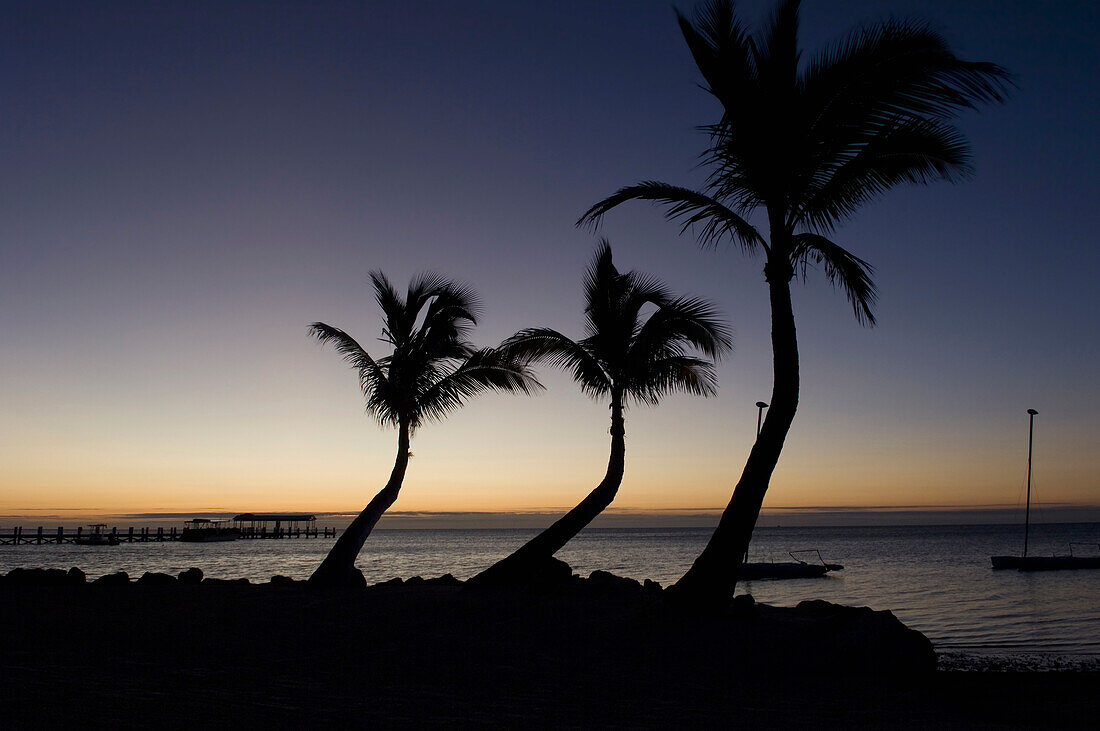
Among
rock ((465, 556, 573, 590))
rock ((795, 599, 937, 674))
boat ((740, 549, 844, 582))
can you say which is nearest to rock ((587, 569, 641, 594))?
rock ((465, 556, 573, 590))

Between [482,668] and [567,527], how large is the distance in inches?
234

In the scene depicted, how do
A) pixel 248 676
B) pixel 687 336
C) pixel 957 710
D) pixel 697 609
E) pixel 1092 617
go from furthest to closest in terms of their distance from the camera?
1. pixel 1092 617
2. pixel 687 336
3. pixel 697 609
4. pixel 957 710
5. pixel 248 676

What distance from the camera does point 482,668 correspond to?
890 centimetres

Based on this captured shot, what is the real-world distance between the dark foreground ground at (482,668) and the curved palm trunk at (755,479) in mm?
446

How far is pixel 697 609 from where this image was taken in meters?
10.5

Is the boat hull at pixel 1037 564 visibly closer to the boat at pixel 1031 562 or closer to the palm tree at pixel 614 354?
the boat at pixel 1031 562

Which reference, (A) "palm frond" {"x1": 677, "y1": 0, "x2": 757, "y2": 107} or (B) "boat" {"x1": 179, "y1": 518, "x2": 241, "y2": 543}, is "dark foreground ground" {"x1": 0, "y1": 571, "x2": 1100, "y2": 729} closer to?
(A) "palm frond" {"x1": 677, "y1": 0, "x2": 757, "y2": 107}

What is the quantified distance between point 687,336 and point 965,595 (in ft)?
90.4

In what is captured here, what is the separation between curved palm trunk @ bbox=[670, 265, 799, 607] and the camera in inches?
418

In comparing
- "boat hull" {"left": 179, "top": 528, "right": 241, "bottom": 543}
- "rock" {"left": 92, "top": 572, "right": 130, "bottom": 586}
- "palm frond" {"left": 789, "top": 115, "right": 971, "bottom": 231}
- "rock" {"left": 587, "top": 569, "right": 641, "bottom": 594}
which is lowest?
"boat hull" {"left": 179, "top": 528, "right": 241, "bottom": 543}

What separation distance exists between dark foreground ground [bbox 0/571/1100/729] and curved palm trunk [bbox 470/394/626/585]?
46.8 inches

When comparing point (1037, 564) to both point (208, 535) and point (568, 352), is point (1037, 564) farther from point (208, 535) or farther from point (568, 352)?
point (208, 535)

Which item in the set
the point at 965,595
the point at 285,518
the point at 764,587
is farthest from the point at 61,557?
the point at 965,595

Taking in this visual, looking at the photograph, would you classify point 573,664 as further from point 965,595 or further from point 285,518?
point 285,518
